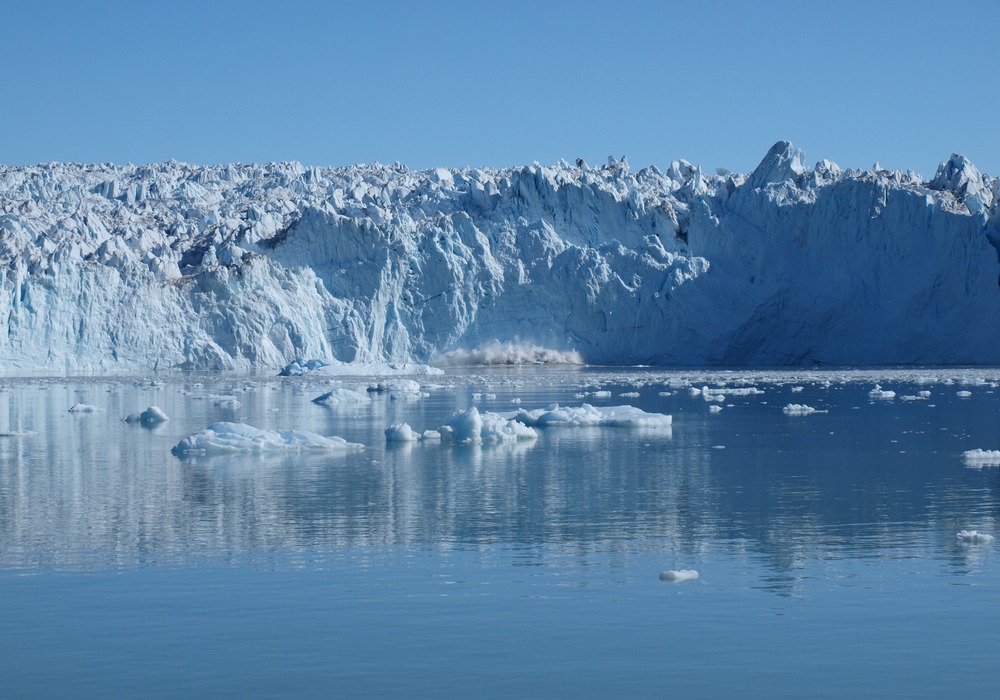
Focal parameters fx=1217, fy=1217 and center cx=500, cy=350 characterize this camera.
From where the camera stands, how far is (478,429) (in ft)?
51.6

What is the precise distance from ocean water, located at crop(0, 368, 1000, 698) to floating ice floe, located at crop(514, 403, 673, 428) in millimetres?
2415

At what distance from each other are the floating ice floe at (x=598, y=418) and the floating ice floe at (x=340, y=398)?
7221mm

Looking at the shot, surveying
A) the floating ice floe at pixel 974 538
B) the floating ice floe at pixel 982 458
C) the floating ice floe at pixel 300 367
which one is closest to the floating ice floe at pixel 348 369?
the floating ice floe at pixel 300 367

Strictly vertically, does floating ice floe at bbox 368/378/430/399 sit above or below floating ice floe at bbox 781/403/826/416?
above

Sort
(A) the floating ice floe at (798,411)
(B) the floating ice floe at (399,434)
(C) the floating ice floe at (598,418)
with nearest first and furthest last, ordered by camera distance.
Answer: (B) the floating ice floe at (399,434) → (C) the floating ice floe at (598,418) → (A) the floating ice floe at (798,411)

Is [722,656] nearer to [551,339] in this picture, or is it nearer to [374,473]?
[374,473]

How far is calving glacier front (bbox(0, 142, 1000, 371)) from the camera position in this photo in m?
42.6

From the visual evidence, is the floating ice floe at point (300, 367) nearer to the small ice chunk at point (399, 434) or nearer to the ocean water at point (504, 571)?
the ocean water at point (504, 571)

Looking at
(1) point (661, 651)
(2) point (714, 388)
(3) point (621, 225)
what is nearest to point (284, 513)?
(1) point (661, 651)

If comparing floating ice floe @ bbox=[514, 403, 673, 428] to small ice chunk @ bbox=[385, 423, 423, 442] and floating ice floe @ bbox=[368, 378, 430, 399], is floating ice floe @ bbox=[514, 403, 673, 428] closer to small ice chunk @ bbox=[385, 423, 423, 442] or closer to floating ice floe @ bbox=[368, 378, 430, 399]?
small ice chunk @ bbox=[385, 423, 423, 442]

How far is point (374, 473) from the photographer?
12.3 m

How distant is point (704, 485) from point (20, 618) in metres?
6.64

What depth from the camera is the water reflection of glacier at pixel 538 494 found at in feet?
27.2

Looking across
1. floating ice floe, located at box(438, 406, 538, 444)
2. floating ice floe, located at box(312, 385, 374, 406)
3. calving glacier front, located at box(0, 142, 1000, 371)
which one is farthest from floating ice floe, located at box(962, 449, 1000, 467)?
calving glacier front, located at box(0, 142, 1000, 371)
